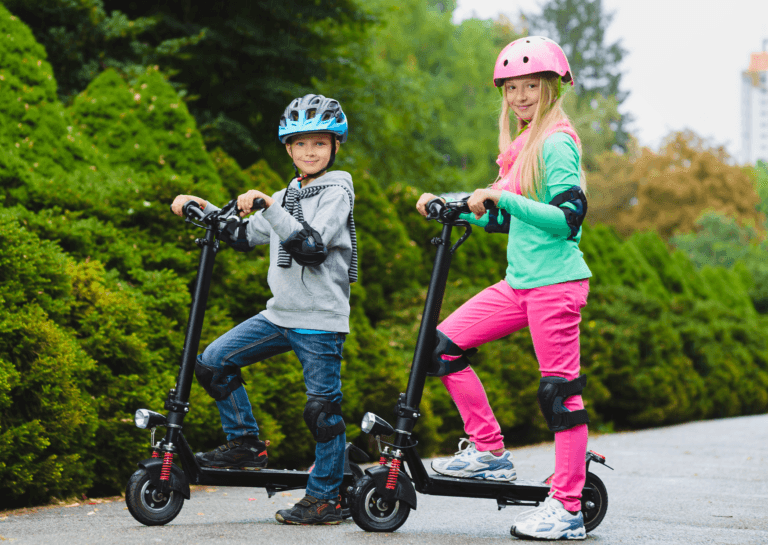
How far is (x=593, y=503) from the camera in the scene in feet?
12.6

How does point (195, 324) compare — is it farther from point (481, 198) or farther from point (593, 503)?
point (593, 503)

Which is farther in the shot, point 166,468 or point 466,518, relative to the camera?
point 466,518

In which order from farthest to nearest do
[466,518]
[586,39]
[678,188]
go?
[586,39] < [678,188] < [466,518]

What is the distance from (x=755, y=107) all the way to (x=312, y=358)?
185m

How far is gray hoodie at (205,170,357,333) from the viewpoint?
3791mm

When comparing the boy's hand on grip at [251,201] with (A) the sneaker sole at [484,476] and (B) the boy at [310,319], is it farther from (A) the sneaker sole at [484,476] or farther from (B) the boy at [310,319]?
(A) the sneaker sole at [484,476]

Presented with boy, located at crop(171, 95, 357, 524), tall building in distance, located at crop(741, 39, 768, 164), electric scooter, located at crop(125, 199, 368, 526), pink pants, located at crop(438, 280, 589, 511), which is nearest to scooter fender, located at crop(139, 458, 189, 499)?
electric scooter, located at crop(125, 199, 368, 526)

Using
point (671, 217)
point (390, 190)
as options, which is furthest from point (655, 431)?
point (671, 217)

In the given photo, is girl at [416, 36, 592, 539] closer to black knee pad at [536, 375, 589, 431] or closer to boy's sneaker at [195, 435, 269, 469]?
black knee pad at [536, 375, 589, 431]

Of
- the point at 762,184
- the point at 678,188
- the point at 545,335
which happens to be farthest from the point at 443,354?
the point at 762,184

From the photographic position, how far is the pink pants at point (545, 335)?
11.9 ft

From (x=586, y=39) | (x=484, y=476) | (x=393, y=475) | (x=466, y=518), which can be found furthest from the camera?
(x=586, y=39)

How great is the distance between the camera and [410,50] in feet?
125

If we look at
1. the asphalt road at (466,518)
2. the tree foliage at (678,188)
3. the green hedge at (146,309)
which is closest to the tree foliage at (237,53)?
the green hedge at (146,309)
